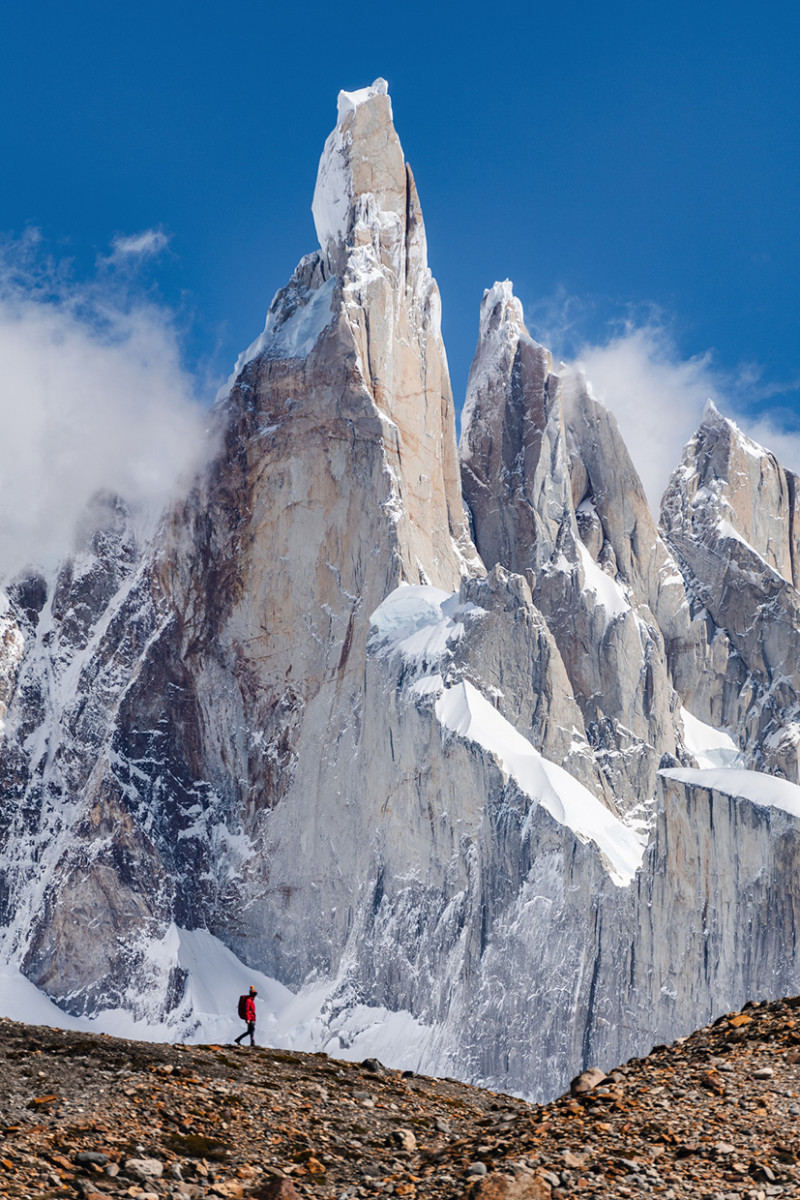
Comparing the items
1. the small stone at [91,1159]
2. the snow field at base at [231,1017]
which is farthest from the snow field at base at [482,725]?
the small stone at [91,1159]

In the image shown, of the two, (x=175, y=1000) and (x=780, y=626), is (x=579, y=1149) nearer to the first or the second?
(x=175, y=1000)

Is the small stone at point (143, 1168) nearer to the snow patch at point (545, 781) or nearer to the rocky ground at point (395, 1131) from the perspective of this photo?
the rocky ground at point (395, 1131)

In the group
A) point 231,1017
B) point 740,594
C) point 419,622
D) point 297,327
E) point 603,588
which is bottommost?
point 231,1017

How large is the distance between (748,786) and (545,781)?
1808cm

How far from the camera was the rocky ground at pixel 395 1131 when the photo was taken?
1875 centimetres

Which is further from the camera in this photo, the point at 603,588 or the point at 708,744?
the point at 708,744

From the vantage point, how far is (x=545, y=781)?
Result: 130750 mm

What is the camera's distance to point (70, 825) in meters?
158

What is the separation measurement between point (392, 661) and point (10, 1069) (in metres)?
115

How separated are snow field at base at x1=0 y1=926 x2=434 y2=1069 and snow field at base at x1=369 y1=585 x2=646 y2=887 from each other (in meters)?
22.8

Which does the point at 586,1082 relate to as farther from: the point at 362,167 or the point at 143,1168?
the point at 362,167

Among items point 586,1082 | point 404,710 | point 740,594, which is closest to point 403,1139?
point 586,1082

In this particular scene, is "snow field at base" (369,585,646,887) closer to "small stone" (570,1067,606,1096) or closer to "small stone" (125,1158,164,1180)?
"small stone" (570,1067,606,1096)

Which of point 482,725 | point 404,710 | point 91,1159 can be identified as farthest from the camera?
point 404,710
